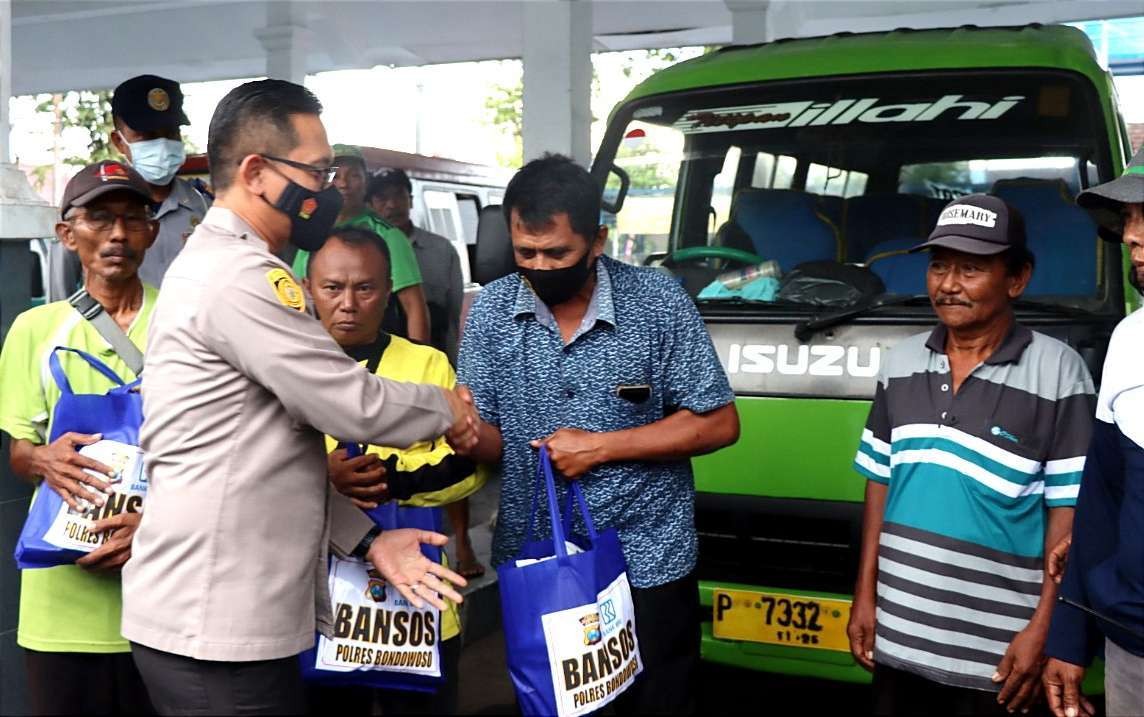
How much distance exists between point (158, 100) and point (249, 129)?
1.97 meters

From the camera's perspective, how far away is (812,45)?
15.1ft

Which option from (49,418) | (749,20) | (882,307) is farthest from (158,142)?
(749,20)

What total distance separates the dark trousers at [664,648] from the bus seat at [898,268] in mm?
1513

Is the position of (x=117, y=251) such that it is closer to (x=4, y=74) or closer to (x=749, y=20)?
(x=4, y=74)

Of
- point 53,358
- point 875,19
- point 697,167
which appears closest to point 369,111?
point 875,19

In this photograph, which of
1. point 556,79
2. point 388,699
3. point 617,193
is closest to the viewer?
point 388,699

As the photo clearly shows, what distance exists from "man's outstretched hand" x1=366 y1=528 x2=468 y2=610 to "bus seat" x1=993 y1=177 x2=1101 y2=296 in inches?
92.1

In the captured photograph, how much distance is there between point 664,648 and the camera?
2918 millimetres

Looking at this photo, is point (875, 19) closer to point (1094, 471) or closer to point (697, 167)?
point (697, 167)

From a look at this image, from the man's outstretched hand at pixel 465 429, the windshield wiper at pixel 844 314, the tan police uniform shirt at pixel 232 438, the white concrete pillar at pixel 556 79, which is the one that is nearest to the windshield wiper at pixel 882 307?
the windshield wiper at pixel 844 314

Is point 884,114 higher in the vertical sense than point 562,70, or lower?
lower

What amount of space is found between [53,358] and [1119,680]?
2408 millimetres

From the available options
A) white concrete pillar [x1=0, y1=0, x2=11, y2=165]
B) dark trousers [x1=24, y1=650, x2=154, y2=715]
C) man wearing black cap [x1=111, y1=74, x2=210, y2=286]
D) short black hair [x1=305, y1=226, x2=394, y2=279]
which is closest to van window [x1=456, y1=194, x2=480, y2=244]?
white concrete pillar [x1=0, y1=0, x2=11, y2=165]

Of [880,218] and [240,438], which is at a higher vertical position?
[880,218]
